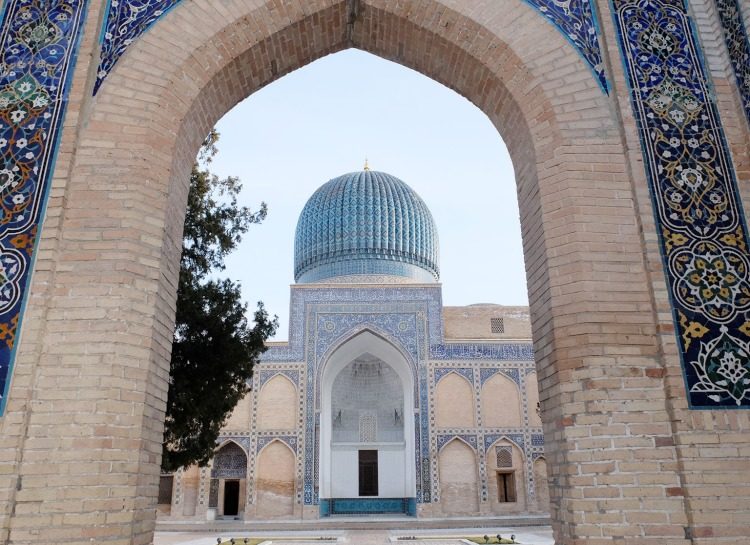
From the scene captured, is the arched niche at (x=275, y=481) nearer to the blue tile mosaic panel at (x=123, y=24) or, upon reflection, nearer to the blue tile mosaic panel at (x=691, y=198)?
the blue tile mosaic panel at (x=123, y=24)

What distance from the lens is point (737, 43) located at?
148 inches

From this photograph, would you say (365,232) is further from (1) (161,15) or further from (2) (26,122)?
(2) (26,122)

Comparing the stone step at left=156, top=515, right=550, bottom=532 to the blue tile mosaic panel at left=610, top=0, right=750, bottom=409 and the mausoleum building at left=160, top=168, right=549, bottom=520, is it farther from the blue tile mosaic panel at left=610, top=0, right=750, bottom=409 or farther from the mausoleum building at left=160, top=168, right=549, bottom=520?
the blue tile mosaic panel at left=610, top=0, right=750, bottom=409

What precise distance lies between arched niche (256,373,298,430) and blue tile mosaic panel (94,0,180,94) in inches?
513

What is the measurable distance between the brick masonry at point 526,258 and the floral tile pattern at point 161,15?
1.8 inches

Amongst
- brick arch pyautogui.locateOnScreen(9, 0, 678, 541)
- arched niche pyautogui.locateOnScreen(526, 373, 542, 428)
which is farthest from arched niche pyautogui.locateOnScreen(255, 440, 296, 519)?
brick arch pyautogui.locateOnScreen(9, 0, 678, 541)

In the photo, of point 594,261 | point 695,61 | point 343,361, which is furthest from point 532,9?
point 343,361

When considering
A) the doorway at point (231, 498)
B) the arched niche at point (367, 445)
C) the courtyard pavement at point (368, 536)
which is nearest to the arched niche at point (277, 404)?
the arched niche at point (367, 445)

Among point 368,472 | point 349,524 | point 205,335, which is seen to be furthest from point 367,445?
point 205,335

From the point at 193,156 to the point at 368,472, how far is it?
1486cm

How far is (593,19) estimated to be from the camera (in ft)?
12.6

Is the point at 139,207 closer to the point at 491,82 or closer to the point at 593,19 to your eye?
the point at 491,82

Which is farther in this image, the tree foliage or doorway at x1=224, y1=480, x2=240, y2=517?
doorway at x1=224, y1=480, x2=240, y2=517

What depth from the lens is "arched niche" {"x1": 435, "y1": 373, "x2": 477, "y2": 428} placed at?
15875mm
